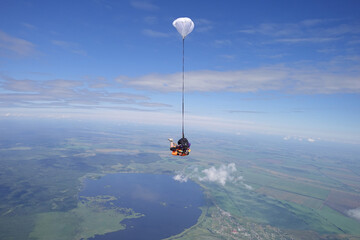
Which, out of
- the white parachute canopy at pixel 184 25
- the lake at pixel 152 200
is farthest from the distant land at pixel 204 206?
the white parachute canopy at pixel 184 25

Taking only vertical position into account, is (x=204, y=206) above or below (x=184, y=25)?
below

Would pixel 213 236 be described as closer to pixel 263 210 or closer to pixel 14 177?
pixel 263 210

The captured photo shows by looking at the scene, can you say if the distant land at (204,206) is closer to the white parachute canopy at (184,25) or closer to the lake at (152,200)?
the lake at (152,200)

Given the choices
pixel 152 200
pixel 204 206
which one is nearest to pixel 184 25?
pixel 204 206

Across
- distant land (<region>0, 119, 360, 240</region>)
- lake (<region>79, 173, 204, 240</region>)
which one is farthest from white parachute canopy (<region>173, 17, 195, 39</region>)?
lake (<region>79, 173, 204, 240</region>)

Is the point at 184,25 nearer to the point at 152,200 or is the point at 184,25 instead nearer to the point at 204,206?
the point at 204,206

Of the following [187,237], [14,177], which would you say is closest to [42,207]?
[14,177]
